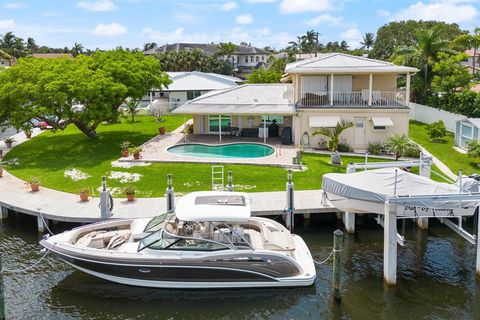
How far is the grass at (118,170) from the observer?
24172 millimetres

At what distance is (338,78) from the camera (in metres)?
33.3

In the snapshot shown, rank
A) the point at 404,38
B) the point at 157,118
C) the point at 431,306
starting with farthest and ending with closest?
1. the point at 404,38
2. the point at 157,118
3. the point at 431,306

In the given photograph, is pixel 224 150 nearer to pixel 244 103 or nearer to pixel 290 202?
pixel 244 103

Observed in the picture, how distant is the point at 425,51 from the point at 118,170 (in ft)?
103

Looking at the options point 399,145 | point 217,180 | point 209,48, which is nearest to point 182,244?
point 217,180

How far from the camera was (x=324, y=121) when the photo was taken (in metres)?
Result: 31.1

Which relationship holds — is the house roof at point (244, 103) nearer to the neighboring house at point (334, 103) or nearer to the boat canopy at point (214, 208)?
the neighboring house at point (334, 103)

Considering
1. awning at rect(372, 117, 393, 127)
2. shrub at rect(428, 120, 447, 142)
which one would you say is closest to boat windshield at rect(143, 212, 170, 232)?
awning at rect(372, 117, 393, 127)

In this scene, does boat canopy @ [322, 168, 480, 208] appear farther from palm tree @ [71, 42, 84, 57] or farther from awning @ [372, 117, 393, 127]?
palm tree @ [71, 42, 84, 57]

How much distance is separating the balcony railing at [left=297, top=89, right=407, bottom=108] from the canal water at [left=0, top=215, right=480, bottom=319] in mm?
15520

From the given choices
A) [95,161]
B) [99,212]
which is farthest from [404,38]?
[99,212]

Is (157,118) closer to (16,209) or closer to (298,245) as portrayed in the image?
(16,209)

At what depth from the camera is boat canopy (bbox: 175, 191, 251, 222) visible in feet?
50.5

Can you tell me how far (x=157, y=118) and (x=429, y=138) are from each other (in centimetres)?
2299
